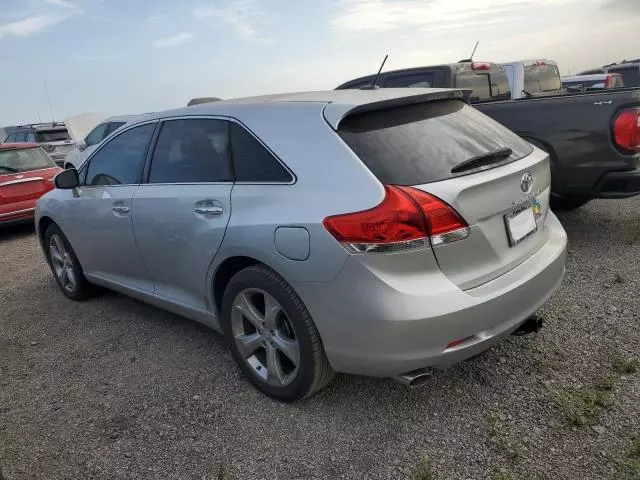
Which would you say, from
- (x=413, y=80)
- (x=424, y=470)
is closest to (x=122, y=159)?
(x=424, y=470)

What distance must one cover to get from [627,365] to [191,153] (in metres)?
2.77

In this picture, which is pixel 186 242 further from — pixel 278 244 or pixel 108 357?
pixel 108 357

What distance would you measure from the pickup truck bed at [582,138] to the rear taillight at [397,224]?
2953 millimetres

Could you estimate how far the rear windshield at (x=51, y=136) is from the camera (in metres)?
14.5

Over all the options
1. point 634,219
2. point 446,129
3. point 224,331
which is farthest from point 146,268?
point 634,219

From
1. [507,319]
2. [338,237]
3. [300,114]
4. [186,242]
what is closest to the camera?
[338,237]

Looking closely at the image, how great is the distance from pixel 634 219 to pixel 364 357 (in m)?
4.56

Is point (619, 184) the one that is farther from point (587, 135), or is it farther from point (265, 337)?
point (265, 337)

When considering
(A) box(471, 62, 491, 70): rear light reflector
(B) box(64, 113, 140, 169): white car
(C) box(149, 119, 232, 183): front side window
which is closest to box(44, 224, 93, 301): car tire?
(C) box(149, 119, 232, 183): front side window

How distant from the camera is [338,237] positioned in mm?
2393

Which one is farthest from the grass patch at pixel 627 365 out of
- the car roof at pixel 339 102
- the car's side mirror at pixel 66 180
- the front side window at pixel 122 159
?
the car's side mirror at pixel 66 180

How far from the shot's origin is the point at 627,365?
9.66ft

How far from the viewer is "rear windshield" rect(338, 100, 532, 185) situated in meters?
2.51

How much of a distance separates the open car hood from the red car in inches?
217
